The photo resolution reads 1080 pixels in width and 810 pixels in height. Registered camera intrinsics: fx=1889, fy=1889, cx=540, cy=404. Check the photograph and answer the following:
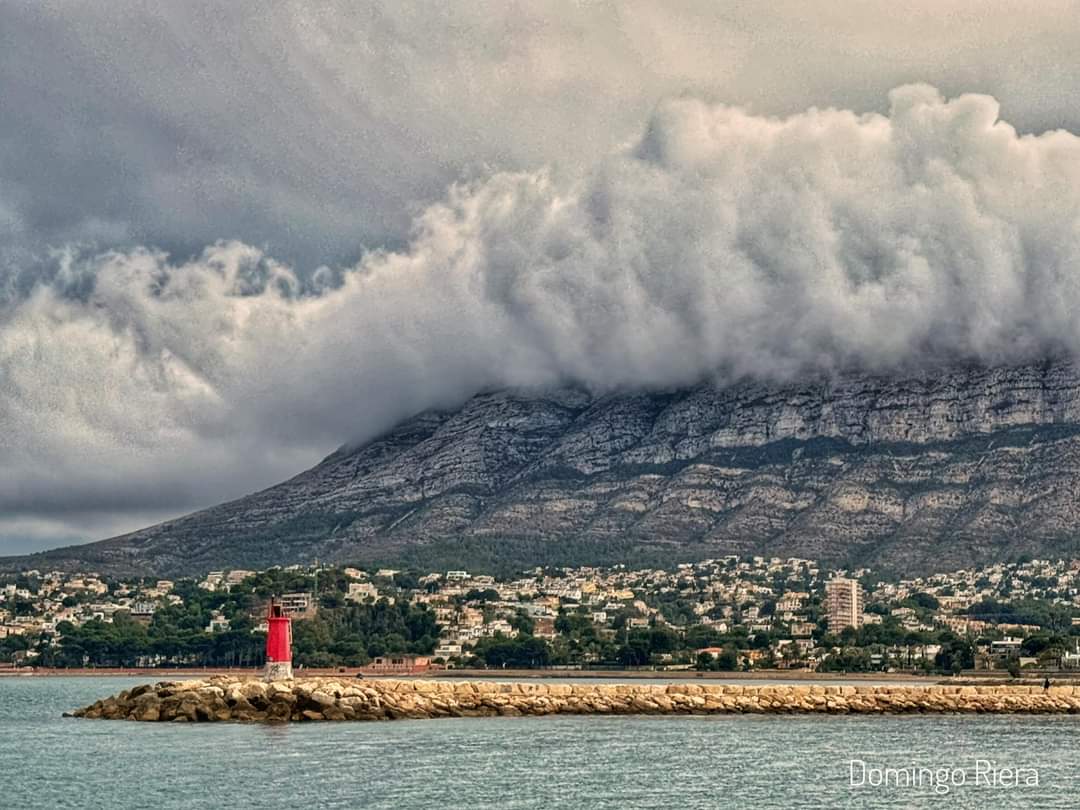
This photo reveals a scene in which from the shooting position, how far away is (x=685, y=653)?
16175cm

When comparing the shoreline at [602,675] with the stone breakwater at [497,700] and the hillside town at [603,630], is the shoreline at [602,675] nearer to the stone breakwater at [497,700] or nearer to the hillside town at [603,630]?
the hillside town at [603,630]

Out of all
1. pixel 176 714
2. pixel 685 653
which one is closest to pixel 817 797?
pixel 176 714

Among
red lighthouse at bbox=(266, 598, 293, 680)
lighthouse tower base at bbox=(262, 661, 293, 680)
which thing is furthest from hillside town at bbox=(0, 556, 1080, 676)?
red lighthouse at bbox=(266, 598, 293, 680)

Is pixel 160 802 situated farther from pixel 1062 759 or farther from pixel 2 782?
pixel 1062 759

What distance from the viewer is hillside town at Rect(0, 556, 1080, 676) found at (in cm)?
15788

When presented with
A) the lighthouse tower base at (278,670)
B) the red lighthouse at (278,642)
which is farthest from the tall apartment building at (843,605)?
the red lighthouse at (278,642)

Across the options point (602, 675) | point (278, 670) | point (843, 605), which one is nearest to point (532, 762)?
point (278, 670)

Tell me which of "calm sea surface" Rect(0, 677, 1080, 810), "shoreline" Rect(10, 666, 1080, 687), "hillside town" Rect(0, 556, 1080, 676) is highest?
"hillside town" Rect(0, 556, 1080, 676)

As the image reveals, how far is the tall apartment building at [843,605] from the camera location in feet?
598

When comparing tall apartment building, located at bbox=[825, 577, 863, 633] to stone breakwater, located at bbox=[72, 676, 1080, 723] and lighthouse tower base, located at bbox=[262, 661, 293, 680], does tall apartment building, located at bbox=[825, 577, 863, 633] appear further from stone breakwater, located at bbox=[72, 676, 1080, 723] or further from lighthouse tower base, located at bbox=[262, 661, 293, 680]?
lighthouse tower base, located at bbox=[262, 661, 293, 680]

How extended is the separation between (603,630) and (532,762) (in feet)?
384

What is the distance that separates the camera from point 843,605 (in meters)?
185

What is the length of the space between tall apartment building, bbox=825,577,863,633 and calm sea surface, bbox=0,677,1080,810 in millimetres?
94613

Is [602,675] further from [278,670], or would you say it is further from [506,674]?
[278,670]
